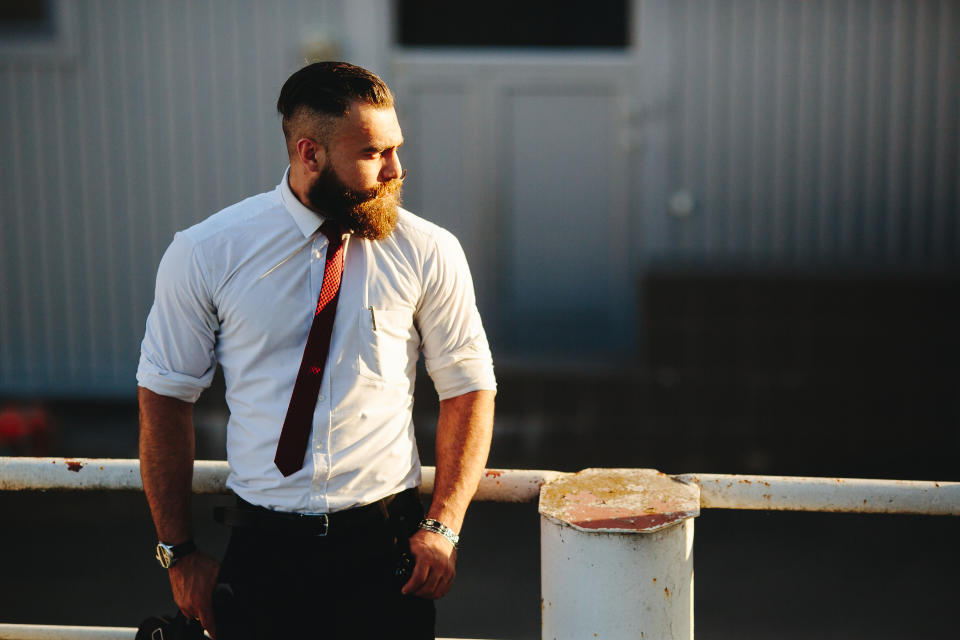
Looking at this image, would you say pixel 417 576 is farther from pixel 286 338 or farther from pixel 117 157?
pixel 117 157

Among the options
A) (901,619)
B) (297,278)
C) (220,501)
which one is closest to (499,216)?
(220,501)

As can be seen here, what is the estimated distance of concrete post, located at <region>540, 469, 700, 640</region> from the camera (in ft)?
6.75

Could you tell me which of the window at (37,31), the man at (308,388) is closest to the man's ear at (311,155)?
the man at (308,388)

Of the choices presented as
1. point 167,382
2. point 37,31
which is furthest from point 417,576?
point 37,31

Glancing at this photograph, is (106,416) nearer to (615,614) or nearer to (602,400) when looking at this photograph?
(602,400)

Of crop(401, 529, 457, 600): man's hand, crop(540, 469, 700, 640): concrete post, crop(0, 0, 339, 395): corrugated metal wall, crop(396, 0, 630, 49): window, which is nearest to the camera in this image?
crop(540, 469, 700, 640): concrete post

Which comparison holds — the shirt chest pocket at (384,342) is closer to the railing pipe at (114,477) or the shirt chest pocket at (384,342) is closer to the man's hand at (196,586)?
the railing pipe at (114,477)

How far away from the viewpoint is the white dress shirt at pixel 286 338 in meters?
2.16

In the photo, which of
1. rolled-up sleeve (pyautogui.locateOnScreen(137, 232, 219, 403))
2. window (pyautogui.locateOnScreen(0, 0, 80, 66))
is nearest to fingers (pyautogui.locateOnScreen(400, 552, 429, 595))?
rolled-up sleeve (pyautogui.locateOnScreen(137, 232, 219, 403))

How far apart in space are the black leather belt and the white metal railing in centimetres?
16

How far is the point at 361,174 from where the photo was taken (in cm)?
217

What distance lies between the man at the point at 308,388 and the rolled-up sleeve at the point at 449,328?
39 millimetres

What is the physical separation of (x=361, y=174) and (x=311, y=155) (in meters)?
0.11

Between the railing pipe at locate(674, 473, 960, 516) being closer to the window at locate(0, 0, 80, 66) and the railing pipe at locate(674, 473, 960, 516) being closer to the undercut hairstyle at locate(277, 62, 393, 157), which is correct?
the undercut hairstyle at locate(277, 62, 393, 157)
